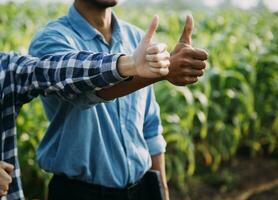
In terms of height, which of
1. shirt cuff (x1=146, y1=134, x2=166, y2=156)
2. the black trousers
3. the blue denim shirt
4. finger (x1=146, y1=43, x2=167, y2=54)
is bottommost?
the black trousers

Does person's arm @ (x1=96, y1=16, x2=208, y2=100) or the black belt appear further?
the black belt

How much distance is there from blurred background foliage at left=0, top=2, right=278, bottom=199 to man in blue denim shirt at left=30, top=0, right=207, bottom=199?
2.97ft

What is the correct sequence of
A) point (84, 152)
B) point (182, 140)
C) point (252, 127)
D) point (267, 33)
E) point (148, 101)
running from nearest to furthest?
point (84, 152), point (148, 101), point (182, 140), point (252, 127), point (267, 33)

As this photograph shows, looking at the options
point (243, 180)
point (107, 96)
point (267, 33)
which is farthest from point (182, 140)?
point (267, 33)

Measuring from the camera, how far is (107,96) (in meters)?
1.35

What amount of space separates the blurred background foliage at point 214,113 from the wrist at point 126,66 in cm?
137

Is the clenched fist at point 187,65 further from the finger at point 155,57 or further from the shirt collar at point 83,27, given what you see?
the shirt collar at point 83,27

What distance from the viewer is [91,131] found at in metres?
1.55

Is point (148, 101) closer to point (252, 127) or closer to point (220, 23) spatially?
point (252, 127)

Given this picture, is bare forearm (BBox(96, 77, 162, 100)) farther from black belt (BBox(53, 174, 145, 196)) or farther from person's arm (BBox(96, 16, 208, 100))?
black belt (BBox(53, 174, 145, 196))

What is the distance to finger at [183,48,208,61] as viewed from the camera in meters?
1.26

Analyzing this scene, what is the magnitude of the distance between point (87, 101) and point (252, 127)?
292cm

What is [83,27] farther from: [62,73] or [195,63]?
[195,63]

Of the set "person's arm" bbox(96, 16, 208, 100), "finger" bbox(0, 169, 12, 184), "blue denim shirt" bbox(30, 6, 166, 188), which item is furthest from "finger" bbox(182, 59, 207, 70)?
"finger" bbox(0, 169, 12, 184)
